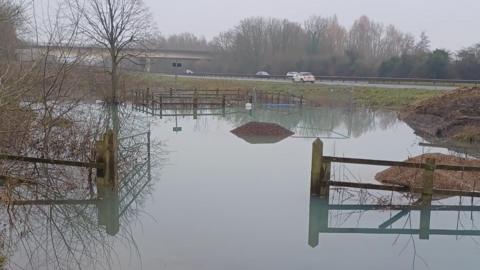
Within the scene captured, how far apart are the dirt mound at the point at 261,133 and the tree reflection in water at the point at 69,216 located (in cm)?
767

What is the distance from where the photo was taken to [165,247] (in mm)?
7445

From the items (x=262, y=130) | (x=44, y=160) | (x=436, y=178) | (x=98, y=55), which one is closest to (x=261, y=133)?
(x=262, y=130)

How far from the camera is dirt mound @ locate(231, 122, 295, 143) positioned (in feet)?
65.0

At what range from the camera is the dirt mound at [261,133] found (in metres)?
19.8

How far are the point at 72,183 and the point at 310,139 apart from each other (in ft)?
36.6

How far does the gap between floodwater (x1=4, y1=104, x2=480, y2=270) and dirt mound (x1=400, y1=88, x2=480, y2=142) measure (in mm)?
10659

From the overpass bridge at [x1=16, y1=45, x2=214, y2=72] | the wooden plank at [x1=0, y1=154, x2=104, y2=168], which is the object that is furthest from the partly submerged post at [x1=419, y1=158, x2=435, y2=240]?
the overpass bridge at [x1=16, y1=45, x2=214, y2=72]

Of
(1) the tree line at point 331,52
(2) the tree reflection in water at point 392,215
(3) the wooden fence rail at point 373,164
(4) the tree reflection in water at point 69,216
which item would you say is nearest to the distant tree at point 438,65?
(1) the tree line at point 331,52

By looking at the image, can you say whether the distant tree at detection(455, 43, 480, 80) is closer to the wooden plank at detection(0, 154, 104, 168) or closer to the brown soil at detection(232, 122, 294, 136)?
the brown soil at detection(232, 122, 294, 136)

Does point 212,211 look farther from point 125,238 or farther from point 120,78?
point 120,78

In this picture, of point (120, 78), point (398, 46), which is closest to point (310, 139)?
point (120, 78)

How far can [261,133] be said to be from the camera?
2066 cm

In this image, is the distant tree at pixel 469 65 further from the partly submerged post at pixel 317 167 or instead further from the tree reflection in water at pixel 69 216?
the tree reflection in water at pixel 69 216

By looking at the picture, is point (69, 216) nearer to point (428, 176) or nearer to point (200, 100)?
point (428, 176)
